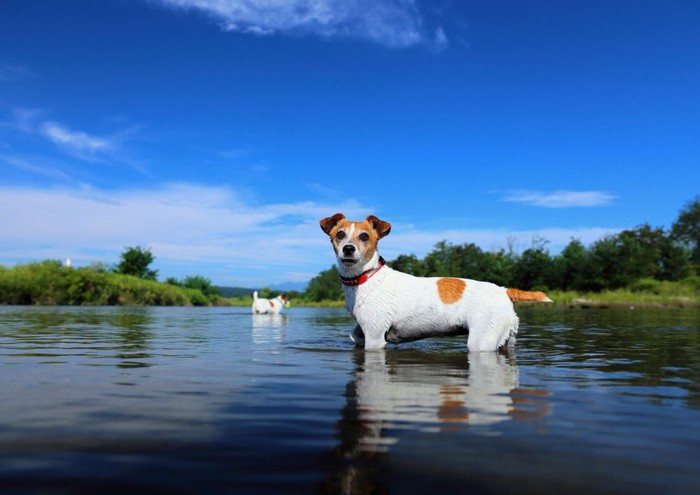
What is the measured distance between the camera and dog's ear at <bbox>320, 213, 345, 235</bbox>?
781cm

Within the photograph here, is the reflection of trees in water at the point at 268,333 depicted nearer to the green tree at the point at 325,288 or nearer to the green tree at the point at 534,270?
the green tree at the point at 534,270

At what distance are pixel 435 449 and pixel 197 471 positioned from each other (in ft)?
3.58

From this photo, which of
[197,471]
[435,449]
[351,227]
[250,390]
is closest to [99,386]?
[250,390]

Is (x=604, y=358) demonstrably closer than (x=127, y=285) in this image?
Yes

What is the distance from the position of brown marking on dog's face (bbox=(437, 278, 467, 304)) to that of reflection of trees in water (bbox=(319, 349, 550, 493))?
1516 millimetres

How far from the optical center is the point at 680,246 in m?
69.1

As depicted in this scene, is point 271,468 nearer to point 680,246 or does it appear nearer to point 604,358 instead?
point 604,358

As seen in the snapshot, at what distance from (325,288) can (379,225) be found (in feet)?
284

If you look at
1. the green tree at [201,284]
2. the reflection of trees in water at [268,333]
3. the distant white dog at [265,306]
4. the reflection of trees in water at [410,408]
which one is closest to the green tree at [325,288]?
the green tree at [201,284]

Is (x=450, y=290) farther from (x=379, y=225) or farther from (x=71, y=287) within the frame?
(x=71, y=287)

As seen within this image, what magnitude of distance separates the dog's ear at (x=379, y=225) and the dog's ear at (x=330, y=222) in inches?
16.3

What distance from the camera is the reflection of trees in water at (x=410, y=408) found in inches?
89.4

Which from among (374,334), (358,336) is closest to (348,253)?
(374,334)

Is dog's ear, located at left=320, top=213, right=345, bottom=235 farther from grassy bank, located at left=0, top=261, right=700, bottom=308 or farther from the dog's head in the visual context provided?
grassy bank, located at left=0, top=261, right=700, bottom=308
